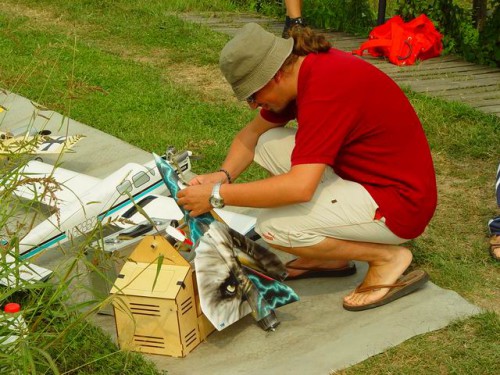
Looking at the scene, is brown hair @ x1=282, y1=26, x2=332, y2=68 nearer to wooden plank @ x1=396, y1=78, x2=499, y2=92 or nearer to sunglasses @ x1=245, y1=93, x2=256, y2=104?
sunglasses @ x1=245, y1=93, x2=256, y2=104

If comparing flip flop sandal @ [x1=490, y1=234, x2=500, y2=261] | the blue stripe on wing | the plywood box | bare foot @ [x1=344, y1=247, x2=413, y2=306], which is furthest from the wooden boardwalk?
the plywood box

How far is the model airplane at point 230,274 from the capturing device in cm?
360

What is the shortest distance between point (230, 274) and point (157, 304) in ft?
1.10

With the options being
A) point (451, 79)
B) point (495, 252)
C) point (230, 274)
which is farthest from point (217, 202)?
point (451, 79)

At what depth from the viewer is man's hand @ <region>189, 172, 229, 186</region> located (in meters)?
4.02

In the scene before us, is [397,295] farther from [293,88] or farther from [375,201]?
[293,88]

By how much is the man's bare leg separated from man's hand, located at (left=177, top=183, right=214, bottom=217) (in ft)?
1.37

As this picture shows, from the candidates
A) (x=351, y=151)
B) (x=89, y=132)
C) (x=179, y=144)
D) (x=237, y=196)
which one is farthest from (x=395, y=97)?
(x=89, y=132)

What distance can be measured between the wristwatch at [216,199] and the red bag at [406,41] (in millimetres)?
4728

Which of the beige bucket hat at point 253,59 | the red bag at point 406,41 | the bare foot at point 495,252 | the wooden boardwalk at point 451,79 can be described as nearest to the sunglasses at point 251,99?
the beige bucket hat at point 253,59

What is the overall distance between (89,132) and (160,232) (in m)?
2.72

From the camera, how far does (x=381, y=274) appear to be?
397 cm

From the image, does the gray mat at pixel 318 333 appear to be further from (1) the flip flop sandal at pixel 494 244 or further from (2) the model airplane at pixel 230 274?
(1) the flip flop sandal at pixel 494 244

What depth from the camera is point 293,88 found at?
367 centimetres
